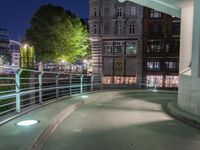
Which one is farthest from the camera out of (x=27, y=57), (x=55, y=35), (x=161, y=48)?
(x=161, y=48)

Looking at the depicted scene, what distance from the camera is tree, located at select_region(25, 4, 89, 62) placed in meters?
37.9

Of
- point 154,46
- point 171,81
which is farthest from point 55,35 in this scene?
point 171,81

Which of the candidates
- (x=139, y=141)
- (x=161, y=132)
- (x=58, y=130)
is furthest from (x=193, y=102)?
(x=58, y=130)

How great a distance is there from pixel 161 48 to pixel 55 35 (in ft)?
50.8

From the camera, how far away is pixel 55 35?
38.3 metres

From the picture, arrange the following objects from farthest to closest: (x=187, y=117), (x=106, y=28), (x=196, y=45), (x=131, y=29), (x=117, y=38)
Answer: (x=106, y=28)
(x=117, y=38)
(x=131, y=29)
(x=196, y=45)
(x=187, y=117)

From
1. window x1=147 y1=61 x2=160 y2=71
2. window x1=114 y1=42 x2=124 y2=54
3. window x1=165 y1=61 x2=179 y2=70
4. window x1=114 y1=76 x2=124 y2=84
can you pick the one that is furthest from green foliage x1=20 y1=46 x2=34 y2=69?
window x1=165 y1=61 x2=179 y2=70

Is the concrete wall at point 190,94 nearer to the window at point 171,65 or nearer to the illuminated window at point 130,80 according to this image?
the window at point 171,65

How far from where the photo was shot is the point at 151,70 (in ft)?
133

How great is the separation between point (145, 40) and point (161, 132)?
3441cm

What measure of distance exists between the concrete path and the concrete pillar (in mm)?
3738

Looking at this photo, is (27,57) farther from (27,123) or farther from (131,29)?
(27,123)

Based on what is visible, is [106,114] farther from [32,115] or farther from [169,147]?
[169,147]

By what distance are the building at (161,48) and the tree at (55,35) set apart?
9.57 metres
